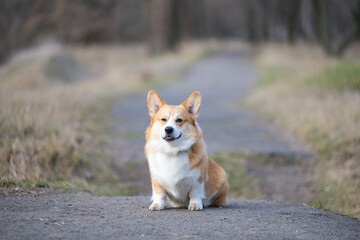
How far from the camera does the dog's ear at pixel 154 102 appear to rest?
495 cm

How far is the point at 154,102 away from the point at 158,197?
3.50 ft

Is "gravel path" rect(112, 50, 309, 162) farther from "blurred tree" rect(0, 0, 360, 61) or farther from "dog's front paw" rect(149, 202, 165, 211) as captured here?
"blurred tree" rect(0, 0, 360, 61)

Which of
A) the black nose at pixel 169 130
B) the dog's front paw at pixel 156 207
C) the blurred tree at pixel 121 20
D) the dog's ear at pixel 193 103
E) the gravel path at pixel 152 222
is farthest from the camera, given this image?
the blurred tree at pixel 121 20

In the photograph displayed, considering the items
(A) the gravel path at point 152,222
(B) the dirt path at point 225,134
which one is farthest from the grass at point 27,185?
(B) the dirt path at point 225,134

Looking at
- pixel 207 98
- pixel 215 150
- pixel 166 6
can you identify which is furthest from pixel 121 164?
pixel 166 6

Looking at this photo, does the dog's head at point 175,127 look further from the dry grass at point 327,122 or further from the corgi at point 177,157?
the dry grass at point 327,122

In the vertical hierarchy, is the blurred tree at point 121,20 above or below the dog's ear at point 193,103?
above

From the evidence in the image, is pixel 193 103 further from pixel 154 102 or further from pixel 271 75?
pixel 271 75

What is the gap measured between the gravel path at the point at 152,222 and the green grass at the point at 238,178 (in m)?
2.26

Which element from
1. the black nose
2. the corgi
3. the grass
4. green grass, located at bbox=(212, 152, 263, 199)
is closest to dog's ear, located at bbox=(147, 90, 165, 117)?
the corgi

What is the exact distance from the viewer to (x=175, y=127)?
14.9 ft

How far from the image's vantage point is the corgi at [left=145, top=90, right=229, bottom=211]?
459 centimetres

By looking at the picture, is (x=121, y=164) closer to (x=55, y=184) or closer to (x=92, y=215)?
(x=55, y=184)

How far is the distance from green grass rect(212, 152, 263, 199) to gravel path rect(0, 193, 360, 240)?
7.41ft
